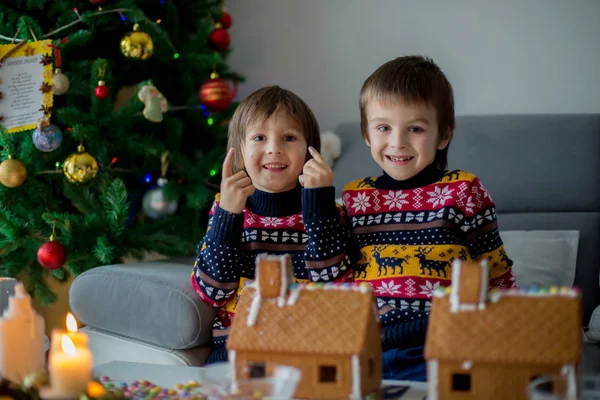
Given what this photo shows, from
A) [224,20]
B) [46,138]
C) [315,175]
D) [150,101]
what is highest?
[224,20]

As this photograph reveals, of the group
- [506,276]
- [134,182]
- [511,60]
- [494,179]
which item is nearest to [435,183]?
[506,276]

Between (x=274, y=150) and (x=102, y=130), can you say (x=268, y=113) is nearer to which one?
(x=274, y=150)

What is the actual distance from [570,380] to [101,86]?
1.66 meters

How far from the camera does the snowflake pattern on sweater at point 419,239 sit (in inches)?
58.6

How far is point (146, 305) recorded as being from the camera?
172cm

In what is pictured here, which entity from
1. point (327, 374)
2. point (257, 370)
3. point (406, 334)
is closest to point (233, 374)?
point (257, 370)

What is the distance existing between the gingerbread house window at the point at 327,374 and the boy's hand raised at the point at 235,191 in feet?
1.93

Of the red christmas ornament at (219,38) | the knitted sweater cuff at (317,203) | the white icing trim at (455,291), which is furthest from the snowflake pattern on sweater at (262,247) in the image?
the red christmas ornament at (219,38)

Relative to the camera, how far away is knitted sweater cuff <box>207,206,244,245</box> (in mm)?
1541

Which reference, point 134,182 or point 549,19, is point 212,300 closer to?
point 134,182

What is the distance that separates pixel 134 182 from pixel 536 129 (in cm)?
135

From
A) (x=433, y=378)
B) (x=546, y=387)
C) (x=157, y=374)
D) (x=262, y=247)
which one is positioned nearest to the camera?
(x=546, y=387)

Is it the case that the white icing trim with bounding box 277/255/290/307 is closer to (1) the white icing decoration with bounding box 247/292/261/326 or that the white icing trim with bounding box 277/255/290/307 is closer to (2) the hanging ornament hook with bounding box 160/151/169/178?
(1) the white icing decoration with bounding box 247/292/261/326

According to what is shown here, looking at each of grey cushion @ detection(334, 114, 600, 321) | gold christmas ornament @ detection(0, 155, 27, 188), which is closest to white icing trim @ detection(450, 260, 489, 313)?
grey cushion @ detection(334, 114, 600, 321)
